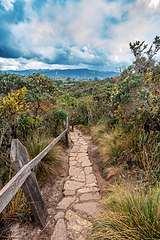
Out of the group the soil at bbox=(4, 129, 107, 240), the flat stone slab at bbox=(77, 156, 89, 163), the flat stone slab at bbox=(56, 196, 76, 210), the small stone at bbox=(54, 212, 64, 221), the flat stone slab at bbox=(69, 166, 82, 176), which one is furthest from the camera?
the flat stone slab at bbox=(77, 156, 89, 163)

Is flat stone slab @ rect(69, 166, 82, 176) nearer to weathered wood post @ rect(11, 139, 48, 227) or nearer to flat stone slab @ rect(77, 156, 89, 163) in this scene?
flat stone slab @ rect(77, 156, 89, 163)

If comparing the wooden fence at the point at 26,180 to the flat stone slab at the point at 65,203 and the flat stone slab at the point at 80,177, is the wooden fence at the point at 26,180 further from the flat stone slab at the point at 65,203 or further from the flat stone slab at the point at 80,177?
the flat stone slab at the point at 80,177

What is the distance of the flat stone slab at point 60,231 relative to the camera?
5.77ft

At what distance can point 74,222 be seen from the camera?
1.98m

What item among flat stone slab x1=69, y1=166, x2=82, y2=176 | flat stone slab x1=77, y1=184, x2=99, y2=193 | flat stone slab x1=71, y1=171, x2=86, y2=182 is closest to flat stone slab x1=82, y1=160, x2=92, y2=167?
flat stone slab x1=69, y1=166, x2=82, y2=176

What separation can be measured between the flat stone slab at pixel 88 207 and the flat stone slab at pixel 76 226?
149 mm

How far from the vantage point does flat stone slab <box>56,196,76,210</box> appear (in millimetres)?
2345

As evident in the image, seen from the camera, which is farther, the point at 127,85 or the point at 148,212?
the point at 127,85

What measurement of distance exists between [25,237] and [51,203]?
0.84 metres

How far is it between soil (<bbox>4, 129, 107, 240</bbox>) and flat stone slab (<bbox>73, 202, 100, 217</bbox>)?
432mm

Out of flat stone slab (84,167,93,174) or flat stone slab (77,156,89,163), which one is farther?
flat stone slab (77,156,89,163)

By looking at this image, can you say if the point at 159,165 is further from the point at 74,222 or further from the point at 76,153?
the point at 76,153

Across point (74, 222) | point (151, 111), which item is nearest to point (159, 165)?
point (151, 111)

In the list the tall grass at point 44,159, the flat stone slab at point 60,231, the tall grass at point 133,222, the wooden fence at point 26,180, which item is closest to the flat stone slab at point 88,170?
the tall grass at point 44,159
